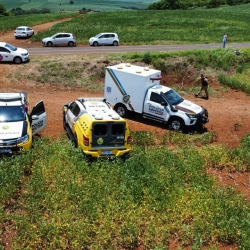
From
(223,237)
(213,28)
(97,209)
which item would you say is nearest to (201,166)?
(223,237)

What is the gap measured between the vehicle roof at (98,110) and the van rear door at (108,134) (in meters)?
0.25

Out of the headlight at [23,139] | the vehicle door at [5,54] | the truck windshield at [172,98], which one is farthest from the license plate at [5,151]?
the vehicle door at [5,54]

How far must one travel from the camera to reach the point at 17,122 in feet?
47.8

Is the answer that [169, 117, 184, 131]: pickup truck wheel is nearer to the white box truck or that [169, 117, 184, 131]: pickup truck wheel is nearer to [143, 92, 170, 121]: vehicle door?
the white box truck

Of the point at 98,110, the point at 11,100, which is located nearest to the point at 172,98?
the point at 98,110

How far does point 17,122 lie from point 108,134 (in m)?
3.73

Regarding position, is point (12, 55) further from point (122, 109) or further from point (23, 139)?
point (23, 139)

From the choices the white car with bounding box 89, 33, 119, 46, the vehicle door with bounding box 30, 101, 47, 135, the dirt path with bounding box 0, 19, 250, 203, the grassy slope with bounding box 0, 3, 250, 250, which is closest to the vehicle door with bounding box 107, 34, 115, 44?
the white car with bounding box 89, 33, 119, 46

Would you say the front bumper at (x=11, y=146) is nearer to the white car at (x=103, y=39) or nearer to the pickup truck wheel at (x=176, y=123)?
the pickup truck wheel at (x=176, y=123)

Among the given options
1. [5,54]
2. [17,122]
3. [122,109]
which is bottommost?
[122,109]

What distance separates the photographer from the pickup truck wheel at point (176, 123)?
18344 millimetres

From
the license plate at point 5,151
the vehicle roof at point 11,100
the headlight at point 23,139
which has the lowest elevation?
the license plate at point 5,151

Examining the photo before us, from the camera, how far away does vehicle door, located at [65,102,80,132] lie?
15500 mm

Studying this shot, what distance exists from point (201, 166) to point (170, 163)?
1.24 meters
